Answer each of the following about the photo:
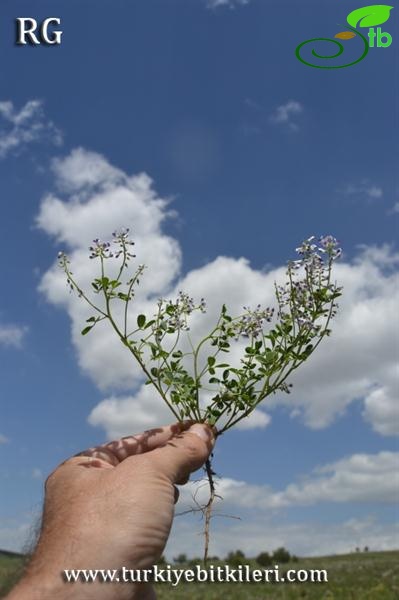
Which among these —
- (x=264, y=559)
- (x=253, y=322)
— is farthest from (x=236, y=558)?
(x=253, y=322)

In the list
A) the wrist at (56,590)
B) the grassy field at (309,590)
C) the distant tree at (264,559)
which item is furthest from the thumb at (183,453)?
the distant tree at (264,559)

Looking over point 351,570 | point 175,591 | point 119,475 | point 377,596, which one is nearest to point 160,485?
point 119,475

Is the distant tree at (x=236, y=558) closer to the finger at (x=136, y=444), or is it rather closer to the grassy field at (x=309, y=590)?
the grassy field at (x=309, y=590)

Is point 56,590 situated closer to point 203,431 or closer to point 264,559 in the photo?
point 203,431

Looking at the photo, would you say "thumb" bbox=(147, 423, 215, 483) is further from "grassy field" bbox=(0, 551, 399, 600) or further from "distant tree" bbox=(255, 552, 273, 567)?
"distant tree" bbox=(255, 552, 273, 567)

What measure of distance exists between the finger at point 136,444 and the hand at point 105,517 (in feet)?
0.18

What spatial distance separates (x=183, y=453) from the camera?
4281 mm

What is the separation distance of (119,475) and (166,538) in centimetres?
49

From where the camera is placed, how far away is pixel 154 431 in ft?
15.4

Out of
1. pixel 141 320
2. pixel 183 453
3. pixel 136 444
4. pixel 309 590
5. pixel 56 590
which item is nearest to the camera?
pixel 56 590

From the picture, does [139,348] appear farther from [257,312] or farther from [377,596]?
[377,596]

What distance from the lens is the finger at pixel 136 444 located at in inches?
179

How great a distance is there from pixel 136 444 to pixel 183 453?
506 mm

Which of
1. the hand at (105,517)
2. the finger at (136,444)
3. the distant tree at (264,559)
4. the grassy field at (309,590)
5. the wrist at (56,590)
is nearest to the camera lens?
the wrist at (56,590)
